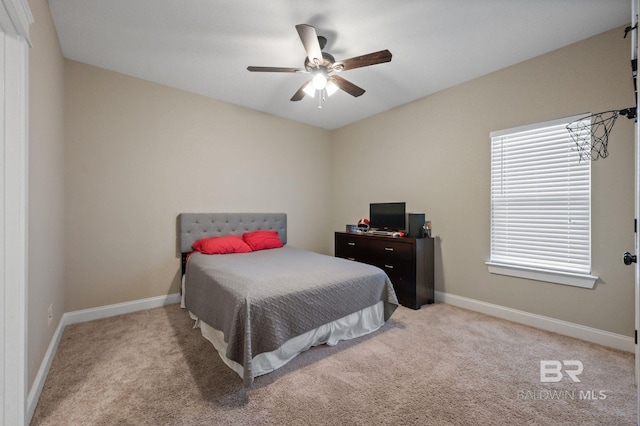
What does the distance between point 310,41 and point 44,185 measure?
7.30 ft

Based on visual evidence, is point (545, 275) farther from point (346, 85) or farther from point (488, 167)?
point (346, 85)

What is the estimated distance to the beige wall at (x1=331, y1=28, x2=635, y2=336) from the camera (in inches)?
86.7

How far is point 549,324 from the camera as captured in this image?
8.30ft

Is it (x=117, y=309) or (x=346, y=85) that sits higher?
(x=346, y=85)

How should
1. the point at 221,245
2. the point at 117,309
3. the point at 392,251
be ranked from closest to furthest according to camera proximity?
1. the point at 117,309
2. the point at 221,245
3. the point at 392,251

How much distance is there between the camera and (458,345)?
7.46ft

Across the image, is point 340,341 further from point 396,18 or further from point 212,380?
point 396,18

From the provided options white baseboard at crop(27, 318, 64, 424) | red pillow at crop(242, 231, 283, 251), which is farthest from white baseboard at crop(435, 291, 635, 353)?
white baseboard at crop(27, 318, 64, 424)

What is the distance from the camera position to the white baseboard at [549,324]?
2.17 metres

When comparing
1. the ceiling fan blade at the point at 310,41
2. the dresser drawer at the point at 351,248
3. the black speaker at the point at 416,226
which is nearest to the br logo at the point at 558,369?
the black speaker at the point at 416,226

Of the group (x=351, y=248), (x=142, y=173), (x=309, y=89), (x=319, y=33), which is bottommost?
(x=351, y=248)

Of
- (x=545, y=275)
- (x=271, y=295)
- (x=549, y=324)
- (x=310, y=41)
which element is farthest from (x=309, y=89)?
(x=549, y=324)

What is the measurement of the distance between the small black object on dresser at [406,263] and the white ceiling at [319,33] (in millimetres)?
1979

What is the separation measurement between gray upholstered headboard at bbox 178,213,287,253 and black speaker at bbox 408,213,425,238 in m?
1.99
